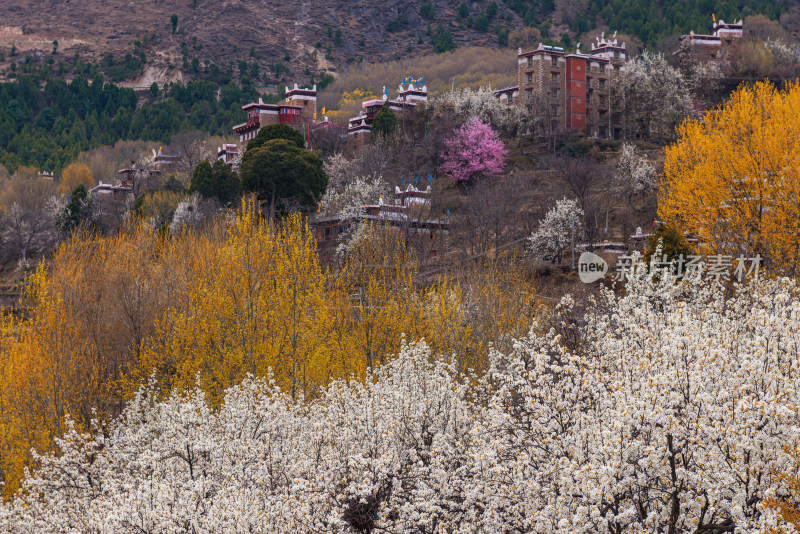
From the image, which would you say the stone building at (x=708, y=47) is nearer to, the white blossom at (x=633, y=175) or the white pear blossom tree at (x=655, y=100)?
the white pear blossom tree at (x=655, y=100)

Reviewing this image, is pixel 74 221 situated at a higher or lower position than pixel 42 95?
lower

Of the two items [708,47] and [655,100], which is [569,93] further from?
[708,47]

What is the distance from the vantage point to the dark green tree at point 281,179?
55.8m

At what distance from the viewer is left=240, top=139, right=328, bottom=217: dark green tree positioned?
55.8m

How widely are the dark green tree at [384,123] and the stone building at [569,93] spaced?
1149 cm

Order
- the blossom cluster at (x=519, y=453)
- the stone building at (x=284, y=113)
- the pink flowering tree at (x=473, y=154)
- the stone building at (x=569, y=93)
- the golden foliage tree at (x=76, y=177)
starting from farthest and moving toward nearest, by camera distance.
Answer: the golden foliage tree at (x=76, y=177), the stone building at (x=284, y=113), the stone building at (x=569, y=93), the pink flowering tree at (x=473, y=154), the blossom cluster at (x=519, y=453)

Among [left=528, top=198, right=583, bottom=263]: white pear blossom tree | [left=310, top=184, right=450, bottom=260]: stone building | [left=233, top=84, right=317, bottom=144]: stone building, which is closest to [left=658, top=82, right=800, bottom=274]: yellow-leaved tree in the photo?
[left=528, top=198, right=583, bottom=263]: white pear blossom tree

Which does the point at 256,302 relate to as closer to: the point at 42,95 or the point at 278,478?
the point at 278,478

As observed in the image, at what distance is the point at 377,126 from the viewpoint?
7812 cm

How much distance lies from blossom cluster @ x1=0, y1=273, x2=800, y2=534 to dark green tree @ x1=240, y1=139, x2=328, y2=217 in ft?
117

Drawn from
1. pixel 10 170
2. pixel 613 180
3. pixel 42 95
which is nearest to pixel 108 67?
pixel 42 95

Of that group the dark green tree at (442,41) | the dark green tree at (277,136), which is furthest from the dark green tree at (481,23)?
the dark green tree at (277,136)

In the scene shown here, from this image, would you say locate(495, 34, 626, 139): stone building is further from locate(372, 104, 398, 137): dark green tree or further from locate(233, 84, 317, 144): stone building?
locate(233, 84, 317, 144): stone building

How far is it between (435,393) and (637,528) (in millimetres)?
6042
